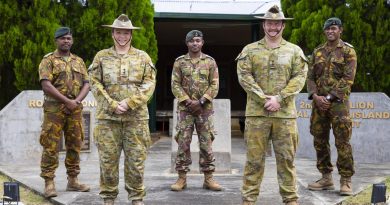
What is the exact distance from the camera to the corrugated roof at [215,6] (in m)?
13.5

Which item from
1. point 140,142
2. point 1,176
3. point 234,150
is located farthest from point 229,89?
point 140,142

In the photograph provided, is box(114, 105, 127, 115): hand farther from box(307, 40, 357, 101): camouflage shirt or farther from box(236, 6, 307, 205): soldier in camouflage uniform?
box(307, 40, 357, 101): camouflage shirt

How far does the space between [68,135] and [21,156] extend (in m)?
3.02

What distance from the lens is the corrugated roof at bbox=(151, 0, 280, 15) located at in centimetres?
1352

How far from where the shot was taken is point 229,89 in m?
19.7

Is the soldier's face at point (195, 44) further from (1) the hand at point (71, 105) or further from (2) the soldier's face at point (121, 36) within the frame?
(1) the hand at point (71, 105)

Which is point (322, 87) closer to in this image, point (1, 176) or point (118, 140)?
point (118, 140)

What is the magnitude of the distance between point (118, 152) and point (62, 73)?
1.43 m

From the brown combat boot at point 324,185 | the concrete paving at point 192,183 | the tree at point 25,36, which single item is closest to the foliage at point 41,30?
the tree at point 25,36

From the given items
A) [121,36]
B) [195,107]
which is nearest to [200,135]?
[195,107]

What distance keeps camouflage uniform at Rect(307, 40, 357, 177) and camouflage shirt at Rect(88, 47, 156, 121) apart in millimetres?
2056

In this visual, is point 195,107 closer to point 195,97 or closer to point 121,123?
point 195,97

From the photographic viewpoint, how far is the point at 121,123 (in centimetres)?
521

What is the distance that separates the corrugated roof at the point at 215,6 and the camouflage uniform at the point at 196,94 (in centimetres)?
695
